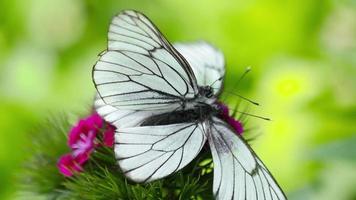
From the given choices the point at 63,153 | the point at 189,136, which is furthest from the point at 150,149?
the point at 63,153

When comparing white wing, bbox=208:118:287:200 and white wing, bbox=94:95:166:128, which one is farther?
white wing, bbox=94:95:166:128

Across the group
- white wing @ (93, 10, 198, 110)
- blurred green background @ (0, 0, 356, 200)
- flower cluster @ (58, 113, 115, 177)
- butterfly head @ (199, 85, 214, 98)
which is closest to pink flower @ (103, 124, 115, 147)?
flower cluster @ (58, 113, 115, 177)

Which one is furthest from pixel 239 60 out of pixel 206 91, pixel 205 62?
pixel 206 91

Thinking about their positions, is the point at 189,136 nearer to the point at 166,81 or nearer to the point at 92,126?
the point at 166,81

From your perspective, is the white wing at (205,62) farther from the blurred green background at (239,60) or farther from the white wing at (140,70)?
the blurred green background at (239,60)

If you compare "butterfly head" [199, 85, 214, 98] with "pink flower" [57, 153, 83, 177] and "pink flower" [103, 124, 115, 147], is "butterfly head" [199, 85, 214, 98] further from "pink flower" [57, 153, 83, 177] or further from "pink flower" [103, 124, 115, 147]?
"pink flower" [57, 153, 83, 177]

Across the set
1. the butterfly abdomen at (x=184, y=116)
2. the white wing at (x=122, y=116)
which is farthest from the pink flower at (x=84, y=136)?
the butterfly abdomen at (x=184, y=116)
